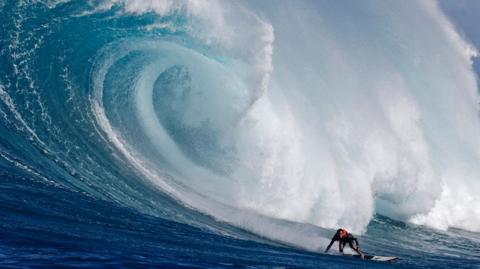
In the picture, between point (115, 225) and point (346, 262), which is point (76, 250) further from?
point (346, 262)

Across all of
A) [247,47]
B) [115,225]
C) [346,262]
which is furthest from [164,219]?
[247,47]

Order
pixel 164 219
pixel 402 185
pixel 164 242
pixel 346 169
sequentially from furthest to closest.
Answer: pixel 402 185 → pixel 346 169 → pixel 164 219 → pixel 164 242

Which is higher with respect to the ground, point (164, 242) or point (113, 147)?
point (113, 147)

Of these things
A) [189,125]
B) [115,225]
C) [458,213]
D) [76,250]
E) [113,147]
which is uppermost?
[458,213]

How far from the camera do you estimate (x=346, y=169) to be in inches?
1120

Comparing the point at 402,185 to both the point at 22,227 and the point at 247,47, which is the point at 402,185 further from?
the point at 22,227

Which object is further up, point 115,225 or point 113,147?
point 113,147

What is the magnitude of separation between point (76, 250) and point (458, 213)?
40.4 m

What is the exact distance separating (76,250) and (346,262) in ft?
24.9

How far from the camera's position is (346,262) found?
14016 millimetres

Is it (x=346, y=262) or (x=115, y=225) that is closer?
(x=115, y=225)

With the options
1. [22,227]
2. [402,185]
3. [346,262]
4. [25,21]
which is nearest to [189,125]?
[25,21]

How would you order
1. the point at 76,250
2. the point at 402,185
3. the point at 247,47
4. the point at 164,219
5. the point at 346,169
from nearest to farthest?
1. the point at 76,250
2. the point at 164,219
3. the point at 247,47
4. the point at 346,169
5. the point at 402,185

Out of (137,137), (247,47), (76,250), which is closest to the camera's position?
(76,250)
